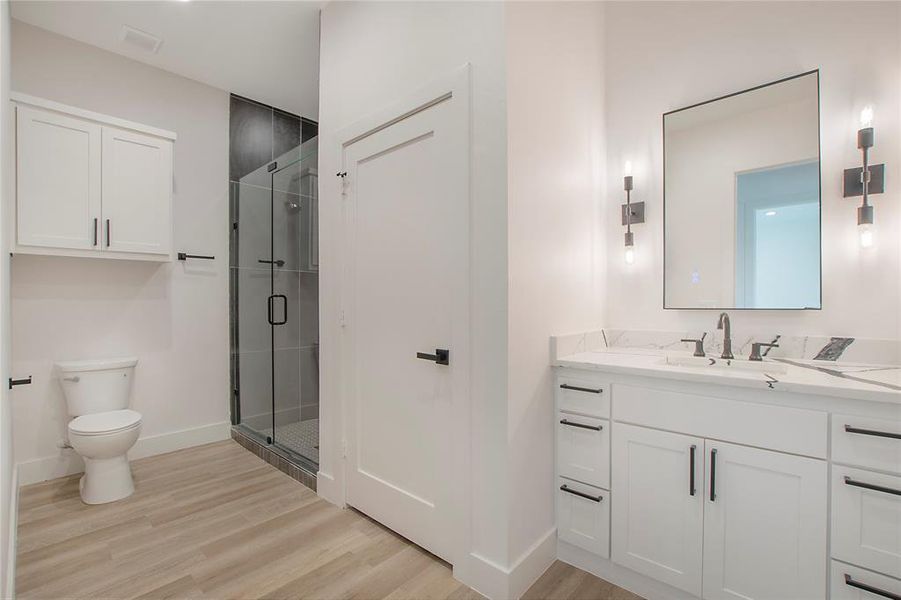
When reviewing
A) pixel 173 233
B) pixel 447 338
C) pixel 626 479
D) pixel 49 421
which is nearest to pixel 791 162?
pixel 626 479

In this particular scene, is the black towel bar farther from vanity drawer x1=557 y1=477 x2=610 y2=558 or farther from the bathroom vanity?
vanity drawer x1=557 y1=477 x2=610 y2=558

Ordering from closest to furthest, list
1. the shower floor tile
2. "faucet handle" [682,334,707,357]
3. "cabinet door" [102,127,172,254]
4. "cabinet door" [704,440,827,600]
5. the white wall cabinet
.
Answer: "cabinet door" [704,440,827,600] < "faucet handle" [682,334,707,357] < the white wall cabinet < "cabinet door" [102,127,172,254] < the shower floor tile

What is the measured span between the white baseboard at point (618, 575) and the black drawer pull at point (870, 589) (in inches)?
19.0

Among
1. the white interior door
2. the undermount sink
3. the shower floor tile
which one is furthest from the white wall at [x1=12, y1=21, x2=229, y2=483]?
the undermount sink

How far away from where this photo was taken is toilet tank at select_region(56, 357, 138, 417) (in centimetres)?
254

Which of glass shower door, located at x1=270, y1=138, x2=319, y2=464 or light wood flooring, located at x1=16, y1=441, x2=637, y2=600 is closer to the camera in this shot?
light wood flooring, located at x1=16, y1=441, x2=637, y2=600

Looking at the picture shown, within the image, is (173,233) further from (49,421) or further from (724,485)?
(724,485)

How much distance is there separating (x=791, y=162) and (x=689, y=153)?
429mm

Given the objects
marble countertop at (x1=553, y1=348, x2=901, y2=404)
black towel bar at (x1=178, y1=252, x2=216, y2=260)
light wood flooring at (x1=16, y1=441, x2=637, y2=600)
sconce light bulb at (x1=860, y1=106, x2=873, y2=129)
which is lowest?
light wood flooring at (x1=16, y1=441, x2=637, y2=600)

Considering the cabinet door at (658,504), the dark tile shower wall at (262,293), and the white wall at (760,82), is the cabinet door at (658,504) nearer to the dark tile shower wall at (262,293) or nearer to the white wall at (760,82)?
the white wall at (760,82)

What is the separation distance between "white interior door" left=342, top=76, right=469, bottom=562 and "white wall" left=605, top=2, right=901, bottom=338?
111 cm

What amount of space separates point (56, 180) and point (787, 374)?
3824 millimetres

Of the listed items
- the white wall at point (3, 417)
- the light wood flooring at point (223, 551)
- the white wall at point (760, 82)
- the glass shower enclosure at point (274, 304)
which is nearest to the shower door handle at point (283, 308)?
the glass shower enclosure at point (274, 304)

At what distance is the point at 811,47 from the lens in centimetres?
179
